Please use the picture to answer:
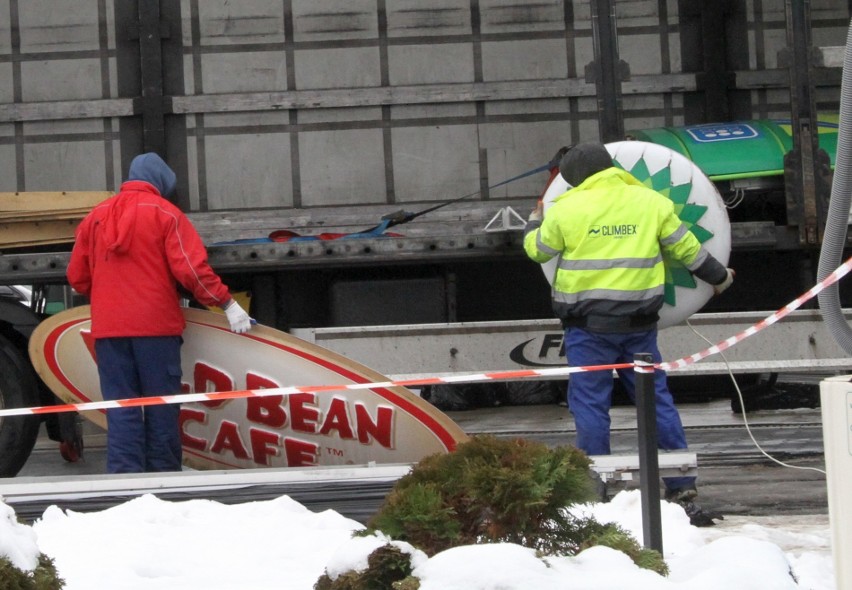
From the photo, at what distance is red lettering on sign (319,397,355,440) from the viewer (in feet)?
20.9

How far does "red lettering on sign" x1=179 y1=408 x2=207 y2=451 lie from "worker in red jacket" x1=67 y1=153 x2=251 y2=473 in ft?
0.82

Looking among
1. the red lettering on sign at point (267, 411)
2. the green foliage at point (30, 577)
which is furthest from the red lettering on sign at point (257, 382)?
the green foliage at point (30, 577)

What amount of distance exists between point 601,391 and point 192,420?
7.01ft

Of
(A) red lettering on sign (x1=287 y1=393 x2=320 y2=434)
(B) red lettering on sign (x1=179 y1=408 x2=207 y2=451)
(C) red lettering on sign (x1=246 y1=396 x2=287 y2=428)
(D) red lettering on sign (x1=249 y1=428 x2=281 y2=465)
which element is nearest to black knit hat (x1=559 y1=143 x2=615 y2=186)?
(A) red lettering on sign (x1=287 y1=393 x2=320 y2=434)

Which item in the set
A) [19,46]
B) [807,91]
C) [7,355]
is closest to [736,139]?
[807,91]

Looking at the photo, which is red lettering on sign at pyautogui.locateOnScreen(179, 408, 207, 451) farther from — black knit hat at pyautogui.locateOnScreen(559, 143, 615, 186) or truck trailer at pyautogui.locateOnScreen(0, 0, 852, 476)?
truck trailer at pyautogui.locateOnScreen(0, 0, 852, 476)

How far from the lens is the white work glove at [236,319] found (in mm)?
6309

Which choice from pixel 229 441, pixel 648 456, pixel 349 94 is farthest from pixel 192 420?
pixel 349 94

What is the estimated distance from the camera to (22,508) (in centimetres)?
527

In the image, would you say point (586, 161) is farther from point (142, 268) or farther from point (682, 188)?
point (142, 268)

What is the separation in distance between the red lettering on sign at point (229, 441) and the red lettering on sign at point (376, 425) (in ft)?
2.02

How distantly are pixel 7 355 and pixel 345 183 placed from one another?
2968mm

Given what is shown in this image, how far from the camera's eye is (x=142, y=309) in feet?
20.1

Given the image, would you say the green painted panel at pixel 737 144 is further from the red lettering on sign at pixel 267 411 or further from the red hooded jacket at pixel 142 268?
the red hooded jacket at pixel 142 268
